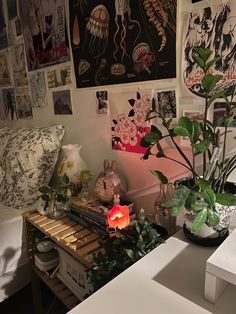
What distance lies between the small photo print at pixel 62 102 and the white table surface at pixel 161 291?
1048 mm

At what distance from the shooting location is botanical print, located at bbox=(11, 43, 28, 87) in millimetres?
1810

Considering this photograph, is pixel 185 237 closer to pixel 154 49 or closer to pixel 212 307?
pixel 212 307

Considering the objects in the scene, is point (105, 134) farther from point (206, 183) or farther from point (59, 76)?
point (206, 183)

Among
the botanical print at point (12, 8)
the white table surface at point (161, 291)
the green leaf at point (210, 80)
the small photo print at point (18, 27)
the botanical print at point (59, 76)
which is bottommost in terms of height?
the white table surface at point (161, 291)

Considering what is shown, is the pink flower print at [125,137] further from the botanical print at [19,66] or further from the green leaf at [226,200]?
the botanical print at [19,66]

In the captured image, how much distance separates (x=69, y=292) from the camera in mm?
1201

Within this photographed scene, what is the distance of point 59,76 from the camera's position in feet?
4.89

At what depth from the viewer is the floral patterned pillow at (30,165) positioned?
145cm

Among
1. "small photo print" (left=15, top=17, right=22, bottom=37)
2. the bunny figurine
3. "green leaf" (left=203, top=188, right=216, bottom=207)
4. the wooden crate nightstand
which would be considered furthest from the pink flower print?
"small photo print" (left=15, top=17, right=22, bottom=37)

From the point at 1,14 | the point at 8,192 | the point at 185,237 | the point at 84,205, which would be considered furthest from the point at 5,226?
the point at 1,14

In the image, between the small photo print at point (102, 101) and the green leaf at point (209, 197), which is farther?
the small photo print at point (102, 101)

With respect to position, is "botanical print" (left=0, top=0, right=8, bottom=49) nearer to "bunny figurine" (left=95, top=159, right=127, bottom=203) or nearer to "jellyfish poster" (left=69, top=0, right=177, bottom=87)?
"jellyfish poster" (left=69, top=0, right=177, bottom=87)

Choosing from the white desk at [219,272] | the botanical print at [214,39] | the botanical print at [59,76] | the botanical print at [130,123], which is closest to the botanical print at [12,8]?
the botanical print at [59,76]

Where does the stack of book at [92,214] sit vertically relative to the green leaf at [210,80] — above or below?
below
